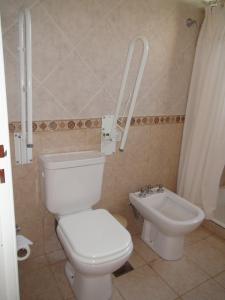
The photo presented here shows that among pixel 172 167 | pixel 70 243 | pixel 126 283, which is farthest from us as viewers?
pixel 172 167

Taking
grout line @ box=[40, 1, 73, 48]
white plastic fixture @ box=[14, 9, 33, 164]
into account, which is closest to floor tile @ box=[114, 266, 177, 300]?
white plastic fixture @ box=[14, 9, 33, 164]

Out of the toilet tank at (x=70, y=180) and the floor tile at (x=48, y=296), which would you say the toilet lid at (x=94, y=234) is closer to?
the toilet tank at (x=70, y=180)

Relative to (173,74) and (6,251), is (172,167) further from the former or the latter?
(6,251)

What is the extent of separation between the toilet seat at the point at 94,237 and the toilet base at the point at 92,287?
0.76 ft

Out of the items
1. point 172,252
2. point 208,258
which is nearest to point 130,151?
point 172,252

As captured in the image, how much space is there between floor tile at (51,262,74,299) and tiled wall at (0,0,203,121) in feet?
3.55

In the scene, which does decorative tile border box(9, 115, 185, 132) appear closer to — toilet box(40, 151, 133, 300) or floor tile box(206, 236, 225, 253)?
toilet box(40, 151, 133, 300)

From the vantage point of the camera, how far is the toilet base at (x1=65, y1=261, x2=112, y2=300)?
1.35m

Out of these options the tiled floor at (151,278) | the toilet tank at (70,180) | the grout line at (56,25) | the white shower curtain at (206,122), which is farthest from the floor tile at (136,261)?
the grout line at (56,25)

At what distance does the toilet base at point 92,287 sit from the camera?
1348mm

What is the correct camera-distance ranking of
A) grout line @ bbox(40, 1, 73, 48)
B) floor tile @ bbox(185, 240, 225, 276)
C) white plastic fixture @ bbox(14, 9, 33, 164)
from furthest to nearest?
floor tile @ bbox(185, 240, 225, 276) < grout line @ bbox(40, 1, 73, 48) < white plastic fixture @ bbox(14, 9, 33, 164)

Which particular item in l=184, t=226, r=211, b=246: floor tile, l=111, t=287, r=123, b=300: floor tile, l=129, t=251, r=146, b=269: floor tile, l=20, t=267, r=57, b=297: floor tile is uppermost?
l=184, t=226, r=211, b=246: floor tile

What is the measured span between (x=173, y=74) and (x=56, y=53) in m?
0.99

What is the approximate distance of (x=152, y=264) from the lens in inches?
68.6
